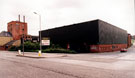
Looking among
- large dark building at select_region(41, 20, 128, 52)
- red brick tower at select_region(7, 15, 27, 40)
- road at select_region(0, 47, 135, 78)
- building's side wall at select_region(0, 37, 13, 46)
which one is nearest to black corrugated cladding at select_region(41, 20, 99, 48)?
large dark building at select_region(41, 20, 128, 52)

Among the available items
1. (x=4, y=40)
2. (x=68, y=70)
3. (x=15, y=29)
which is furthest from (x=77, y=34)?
(x=4, y=40)

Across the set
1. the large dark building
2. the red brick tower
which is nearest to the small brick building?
the red brick tower

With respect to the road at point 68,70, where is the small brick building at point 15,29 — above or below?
above

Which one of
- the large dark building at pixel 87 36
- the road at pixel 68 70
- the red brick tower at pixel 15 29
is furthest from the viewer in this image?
the red brick tower at pixel 15 29

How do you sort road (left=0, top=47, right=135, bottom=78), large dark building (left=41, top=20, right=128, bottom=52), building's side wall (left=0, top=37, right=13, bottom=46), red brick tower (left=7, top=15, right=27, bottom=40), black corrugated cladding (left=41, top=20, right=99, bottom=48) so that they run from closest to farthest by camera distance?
1. road (left=0, top=47, right=135, bottom=78)
2. large dark building (left=41, top=20, right=128, bottom=52)
3. black corrugated cladding (left=41, top=20, right=99, bottom=48)
4. building's side wall (left=0, top=37, right=13, bottom=46)
5. red brick tower (left=7, top=15, right=27, bottom=40)

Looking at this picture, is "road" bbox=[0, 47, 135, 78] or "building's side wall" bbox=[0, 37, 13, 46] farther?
"building's side wall" bbox=[0, 37, 13, 46]

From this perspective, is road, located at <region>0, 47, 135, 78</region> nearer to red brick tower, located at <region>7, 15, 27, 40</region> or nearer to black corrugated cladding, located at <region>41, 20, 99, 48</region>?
black corrugated cladding, located at <region>41, 20, 99, 48</region>

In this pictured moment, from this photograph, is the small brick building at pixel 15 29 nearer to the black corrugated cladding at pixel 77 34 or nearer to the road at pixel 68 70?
the black corrugated cladding at pixel 77 34

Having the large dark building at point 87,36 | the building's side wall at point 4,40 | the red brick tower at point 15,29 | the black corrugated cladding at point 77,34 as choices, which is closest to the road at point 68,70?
the large dark building at point 87,36

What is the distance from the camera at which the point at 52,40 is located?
1746 inches

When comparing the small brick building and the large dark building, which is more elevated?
the small brick building

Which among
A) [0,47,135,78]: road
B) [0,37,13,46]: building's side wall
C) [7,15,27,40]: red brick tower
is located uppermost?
[7,15,27,40]: red brick tower

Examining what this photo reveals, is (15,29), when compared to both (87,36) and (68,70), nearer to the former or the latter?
(87,36)

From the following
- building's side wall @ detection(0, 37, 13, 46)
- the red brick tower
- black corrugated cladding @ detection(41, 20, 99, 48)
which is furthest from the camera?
the red brick tower
